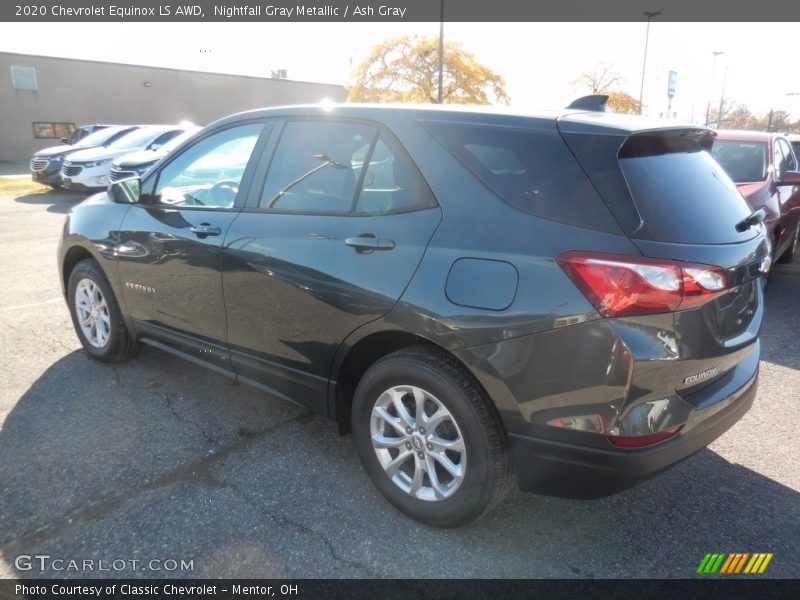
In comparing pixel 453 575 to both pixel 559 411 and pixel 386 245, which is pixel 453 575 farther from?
pixel 386 245

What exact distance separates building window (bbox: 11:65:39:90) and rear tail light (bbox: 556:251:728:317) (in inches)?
1423

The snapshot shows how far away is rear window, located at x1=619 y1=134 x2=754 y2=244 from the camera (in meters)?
2.16

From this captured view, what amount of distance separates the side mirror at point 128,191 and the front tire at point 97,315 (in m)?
0.58

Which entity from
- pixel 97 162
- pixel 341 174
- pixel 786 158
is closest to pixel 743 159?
pixel 786 158

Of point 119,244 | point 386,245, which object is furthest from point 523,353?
point 119,244

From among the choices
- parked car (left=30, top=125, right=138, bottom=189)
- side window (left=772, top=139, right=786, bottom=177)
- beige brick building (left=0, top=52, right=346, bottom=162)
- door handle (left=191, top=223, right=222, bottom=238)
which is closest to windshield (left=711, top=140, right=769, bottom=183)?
side window (left=772, top=139, right=786, bottom=177)

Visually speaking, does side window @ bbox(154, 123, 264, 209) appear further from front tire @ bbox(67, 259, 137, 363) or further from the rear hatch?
the rear hatch

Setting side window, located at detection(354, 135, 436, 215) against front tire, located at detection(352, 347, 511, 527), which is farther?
side window, located at detection(354, 135, 436, 215)

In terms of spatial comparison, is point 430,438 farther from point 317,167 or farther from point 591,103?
point 591,103

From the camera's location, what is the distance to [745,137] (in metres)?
7.09

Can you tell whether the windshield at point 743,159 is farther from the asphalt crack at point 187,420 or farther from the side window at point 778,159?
the asphalt crack at point 187,420

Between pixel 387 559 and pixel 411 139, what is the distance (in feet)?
5.77

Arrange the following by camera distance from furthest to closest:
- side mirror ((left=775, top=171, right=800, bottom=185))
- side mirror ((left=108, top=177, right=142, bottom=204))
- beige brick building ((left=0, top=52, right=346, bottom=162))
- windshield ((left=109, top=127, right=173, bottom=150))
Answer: beige brick building ((left=0, top=52, right=346, bottom=162)), windshield ((left=109, top=127, right=173, bottom=150)), side mirror ((left=775, top=171, right=800, bottom=185)), side mirror ((left=108, top=177, right=142, bottom=204))

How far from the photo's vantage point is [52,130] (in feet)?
106
